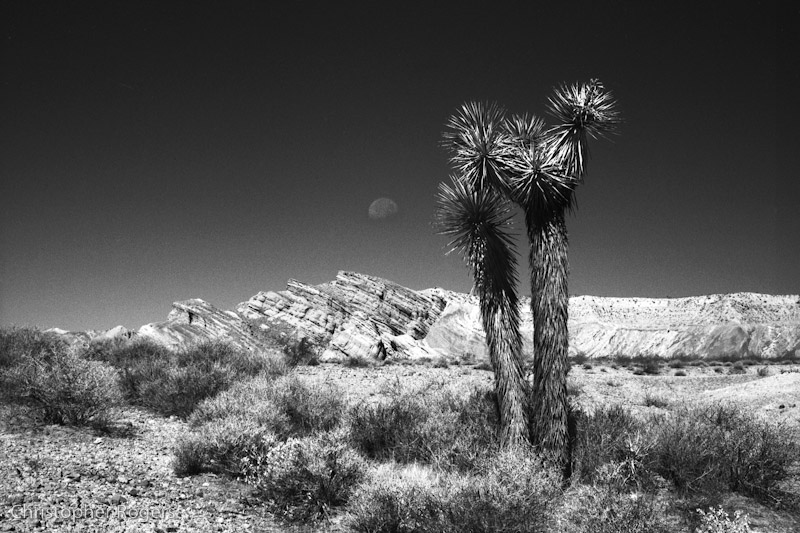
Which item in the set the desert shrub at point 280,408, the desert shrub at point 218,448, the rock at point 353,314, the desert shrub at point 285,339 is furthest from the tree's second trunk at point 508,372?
the rock at point 353,314

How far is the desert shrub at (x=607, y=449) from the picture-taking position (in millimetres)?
6129

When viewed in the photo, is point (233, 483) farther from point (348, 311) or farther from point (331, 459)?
point (348, 311)

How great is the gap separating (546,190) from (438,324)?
30996 millimetres

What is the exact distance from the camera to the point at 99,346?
20406mm

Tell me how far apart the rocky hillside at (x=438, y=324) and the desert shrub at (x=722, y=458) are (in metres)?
23.2

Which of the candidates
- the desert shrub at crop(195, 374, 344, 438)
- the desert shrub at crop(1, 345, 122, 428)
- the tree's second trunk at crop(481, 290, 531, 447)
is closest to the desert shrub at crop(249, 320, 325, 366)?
the desert shrub at crop(195, 374, 344, 438)

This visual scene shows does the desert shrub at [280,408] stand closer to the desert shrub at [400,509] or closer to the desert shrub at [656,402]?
the desert shrub at [400,509]

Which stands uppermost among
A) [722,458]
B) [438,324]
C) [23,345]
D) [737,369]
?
[438,324]

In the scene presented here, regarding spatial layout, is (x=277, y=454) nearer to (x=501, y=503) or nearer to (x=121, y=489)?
(x=121, y=489)

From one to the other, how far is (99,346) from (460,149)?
2041 cm

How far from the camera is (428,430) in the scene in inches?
291

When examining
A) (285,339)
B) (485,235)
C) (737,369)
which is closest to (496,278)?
(485,235)

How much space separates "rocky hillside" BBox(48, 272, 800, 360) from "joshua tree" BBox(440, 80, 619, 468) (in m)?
21.8

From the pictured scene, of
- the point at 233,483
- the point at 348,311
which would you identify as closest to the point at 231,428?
the point at 233,483
